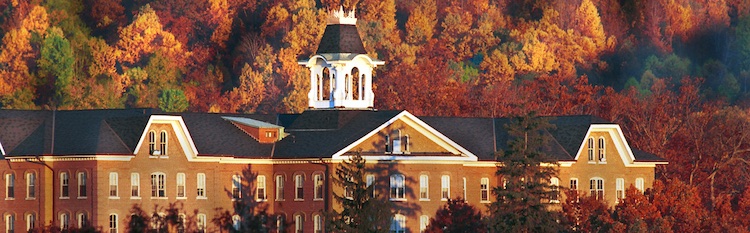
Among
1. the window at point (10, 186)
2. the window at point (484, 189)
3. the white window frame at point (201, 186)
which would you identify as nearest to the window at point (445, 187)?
the window at point (484, 189)

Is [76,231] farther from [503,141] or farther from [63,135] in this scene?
[503,141]

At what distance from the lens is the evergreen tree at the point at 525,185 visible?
13575 cm

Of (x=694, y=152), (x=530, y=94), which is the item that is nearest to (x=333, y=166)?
(x=694, y=152)

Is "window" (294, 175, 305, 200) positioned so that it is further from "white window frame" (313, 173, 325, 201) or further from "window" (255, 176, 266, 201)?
"window" (255, 176, 266, 201)

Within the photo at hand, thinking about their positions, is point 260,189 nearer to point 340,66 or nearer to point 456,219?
point 340,66

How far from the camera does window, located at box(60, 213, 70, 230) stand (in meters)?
140

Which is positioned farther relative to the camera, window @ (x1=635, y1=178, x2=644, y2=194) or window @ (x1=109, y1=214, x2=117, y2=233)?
window @ (x1=635, y1=178, x2=644, y2=194)

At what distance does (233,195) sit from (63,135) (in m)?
9.56

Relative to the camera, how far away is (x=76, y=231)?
442ft

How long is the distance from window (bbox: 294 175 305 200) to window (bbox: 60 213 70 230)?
12536 mm

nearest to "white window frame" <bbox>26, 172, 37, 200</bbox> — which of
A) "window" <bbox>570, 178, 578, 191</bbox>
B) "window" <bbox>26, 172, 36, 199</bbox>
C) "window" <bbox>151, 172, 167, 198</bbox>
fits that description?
"window" <bbox>26, 172, 36, 199</bbox>

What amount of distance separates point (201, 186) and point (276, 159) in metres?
5.21

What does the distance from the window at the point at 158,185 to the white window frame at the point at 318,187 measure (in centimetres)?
841

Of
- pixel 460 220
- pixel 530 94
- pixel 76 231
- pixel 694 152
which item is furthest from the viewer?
pixel 530 94
